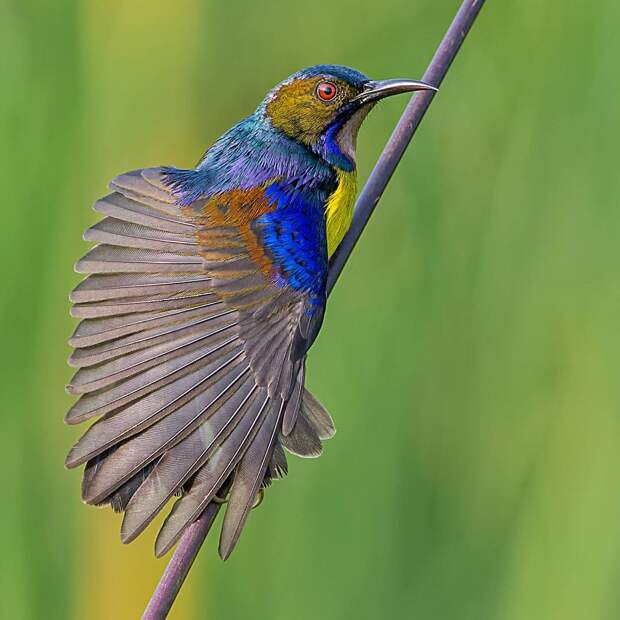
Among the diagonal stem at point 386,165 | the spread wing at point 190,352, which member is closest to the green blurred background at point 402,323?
the spread wing at point 190,352

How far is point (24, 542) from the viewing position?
2.98 metres

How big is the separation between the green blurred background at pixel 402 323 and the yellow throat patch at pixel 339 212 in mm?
102

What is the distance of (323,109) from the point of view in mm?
3295

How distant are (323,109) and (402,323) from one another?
0.63 metres

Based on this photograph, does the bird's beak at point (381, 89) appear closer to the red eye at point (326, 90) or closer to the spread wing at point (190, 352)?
the red eye at point (326, 90)

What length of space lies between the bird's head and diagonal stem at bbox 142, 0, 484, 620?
0.53m

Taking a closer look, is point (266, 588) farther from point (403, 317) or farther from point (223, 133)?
point (223, 133)

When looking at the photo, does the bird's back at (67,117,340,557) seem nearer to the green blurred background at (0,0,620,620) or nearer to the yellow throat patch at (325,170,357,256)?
the yellow throat patch at (325,170,357,256)

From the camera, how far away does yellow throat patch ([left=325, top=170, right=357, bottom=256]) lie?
3076 millimetres

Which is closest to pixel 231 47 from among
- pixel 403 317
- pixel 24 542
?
pixel 403 317

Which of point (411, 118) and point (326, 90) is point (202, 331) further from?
point (326, 90)

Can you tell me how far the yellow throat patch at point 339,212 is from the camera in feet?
10.1

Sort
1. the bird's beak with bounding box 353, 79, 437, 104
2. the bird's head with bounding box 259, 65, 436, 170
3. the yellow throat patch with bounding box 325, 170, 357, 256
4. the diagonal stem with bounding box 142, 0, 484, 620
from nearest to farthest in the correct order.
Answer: the diagonal stem with bounding box 142, 0, 484, 620
the bird's beak with bounding box 353, 79, 437, 104
the yellow throat patch with bounding box 325, 170, 357, 256
the bird's head with bounding box 259, 65, 436, 170

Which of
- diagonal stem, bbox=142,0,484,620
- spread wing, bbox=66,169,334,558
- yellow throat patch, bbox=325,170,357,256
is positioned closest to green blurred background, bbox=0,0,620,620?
yellow throat patch, bbox=325,170,357,256
